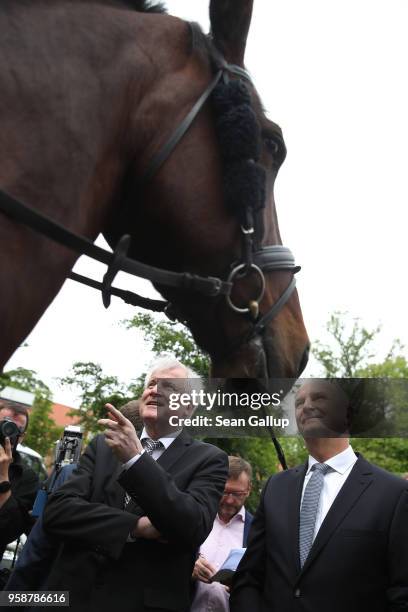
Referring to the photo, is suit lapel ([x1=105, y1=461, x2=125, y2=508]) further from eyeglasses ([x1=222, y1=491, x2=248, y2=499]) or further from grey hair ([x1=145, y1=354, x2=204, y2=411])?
eyeglasses ([x1=222, y1=491, x2=248, y2=499])

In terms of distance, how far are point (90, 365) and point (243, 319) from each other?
18715mm

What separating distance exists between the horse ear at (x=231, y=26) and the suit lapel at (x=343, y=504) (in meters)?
1.84

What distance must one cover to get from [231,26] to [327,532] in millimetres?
2059

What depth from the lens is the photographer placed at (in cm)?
398

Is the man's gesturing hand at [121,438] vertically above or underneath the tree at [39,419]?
underneath

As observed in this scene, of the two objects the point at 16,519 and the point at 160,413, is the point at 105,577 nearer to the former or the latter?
the point at 160,413

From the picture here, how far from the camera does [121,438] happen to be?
2771 millimetres

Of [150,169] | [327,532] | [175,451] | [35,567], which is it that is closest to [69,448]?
[35,567]

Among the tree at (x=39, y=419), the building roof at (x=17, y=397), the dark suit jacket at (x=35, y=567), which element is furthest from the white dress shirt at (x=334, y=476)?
the tree at (x=39, y=419)

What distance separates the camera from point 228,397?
2420mm

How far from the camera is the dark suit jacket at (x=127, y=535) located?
269 centimetres

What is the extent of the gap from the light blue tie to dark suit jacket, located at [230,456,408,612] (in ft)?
0.09

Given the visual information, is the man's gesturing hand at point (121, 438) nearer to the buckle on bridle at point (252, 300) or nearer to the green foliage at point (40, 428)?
the buckle on bridle at point (252, 300)

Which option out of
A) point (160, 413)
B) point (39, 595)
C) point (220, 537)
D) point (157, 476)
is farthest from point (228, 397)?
point (220, 537)
